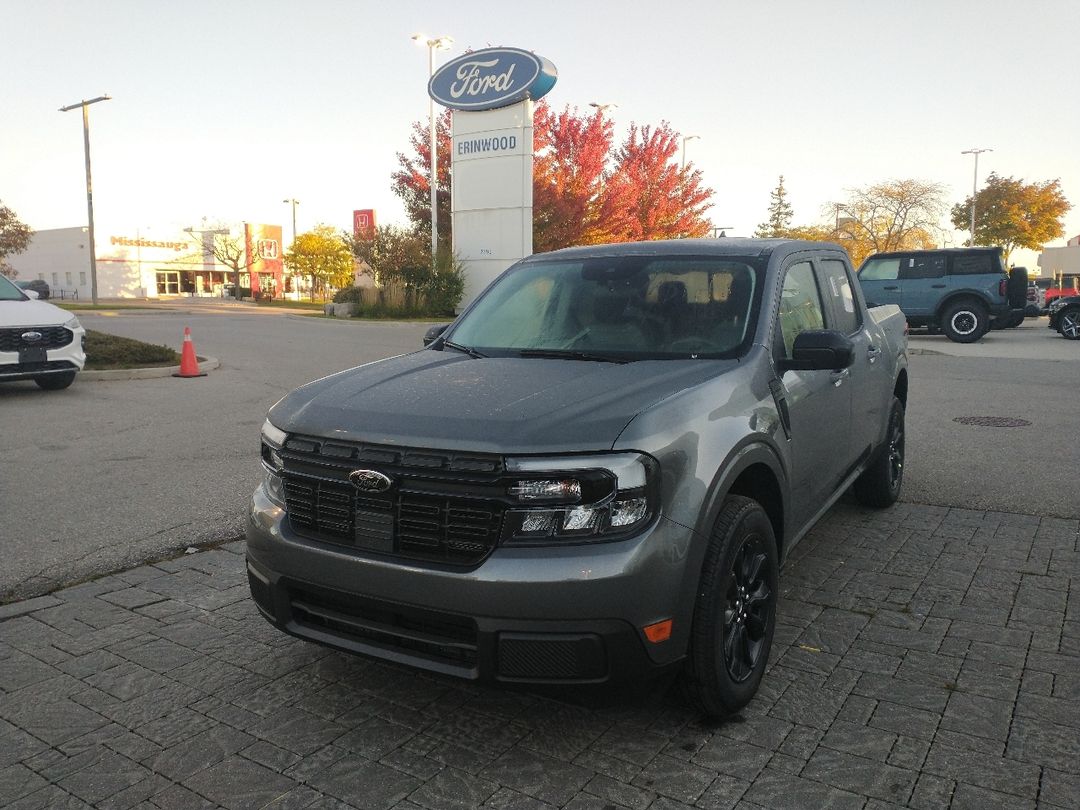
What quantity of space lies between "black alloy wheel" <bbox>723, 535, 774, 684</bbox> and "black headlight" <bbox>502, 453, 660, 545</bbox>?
60 cm

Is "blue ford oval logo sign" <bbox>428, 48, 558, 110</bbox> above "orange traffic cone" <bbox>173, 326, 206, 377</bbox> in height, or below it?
above

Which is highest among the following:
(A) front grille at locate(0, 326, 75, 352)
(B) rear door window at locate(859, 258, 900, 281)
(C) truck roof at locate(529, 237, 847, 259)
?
(B) rear door window at locate(859, 258, 900, 281)

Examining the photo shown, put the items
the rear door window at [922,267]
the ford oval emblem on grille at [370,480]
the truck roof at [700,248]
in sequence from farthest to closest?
1. the rear door window at [922,267]
2. the truck roof at [700,248]
3. the ford oval emblem on grille at [370,480]

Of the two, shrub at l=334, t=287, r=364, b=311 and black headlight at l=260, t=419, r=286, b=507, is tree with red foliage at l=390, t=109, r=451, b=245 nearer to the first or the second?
shrub at l=334, t=287, r=364, b=311

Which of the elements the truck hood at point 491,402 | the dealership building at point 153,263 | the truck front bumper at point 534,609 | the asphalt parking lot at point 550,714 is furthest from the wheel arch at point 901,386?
the dealership building at point 153,263

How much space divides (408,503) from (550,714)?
106cm

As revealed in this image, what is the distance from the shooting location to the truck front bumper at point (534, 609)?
2.68m

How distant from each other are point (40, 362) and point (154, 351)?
159 inches

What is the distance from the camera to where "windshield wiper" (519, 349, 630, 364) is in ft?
12.3

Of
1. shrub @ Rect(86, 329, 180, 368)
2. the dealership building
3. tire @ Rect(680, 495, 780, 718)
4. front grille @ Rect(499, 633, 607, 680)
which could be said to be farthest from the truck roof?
the dealership building

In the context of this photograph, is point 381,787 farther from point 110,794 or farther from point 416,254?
point 416,254

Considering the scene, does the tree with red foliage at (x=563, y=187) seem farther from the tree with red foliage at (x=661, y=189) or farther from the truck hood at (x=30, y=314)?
the truck hood at (x=30, y=314)

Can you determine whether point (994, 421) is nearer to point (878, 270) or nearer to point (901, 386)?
point (901, 386)

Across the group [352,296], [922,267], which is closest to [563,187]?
[352,296]
